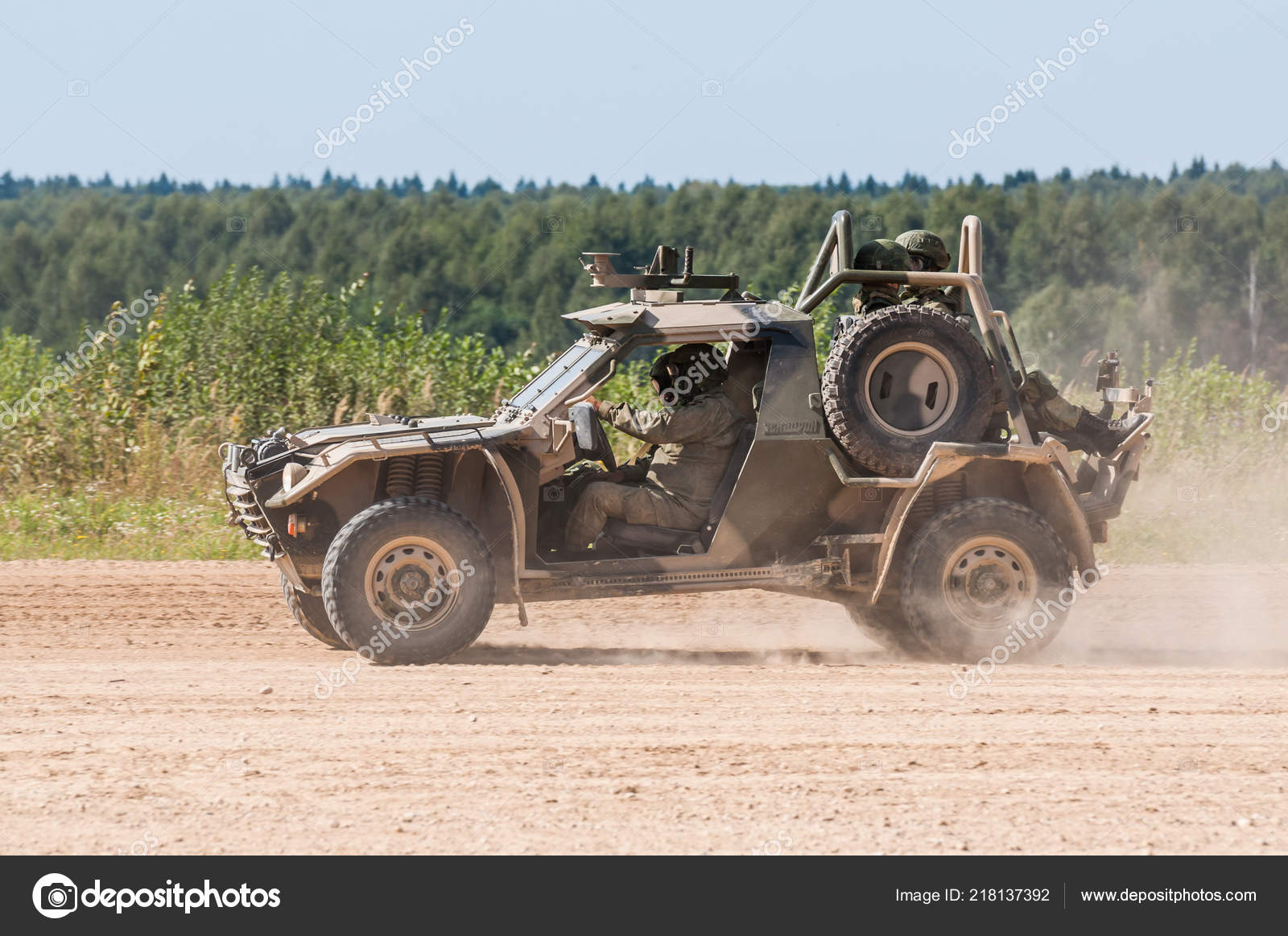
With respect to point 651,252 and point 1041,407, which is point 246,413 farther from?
point 651,252

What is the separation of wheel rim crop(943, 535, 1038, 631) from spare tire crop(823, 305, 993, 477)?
2.02ft

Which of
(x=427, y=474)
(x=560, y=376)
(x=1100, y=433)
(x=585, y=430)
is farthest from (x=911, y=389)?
(x=427, y=474)

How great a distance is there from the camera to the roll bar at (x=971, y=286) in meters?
8.84

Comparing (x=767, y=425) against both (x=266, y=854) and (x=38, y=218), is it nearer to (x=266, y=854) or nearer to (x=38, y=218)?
(x=266, y=854)

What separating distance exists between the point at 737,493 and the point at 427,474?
5.56 feet

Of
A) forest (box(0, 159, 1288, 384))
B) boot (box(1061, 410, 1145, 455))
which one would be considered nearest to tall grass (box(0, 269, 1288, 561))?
boot (box(1061, 410, 1145, 455))

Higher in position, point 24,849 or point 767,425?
point 767,425

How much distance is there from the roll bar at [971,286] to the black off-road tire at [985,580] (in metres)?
0.50

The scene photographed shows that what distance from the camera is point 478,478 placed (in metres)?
8.59

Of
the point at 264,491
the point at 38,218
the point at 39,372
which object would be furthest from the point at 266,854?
the point at 38,218

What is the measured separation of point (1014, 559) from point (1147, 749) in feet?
7.51

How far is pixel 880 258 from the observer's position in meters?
9.06

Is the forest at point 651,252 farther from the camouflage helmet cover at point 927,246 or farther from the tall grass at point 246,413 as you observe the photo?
the camouflage helmet cover at point 927,246

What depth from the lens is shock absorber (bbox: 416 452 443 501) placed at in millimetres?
8492
